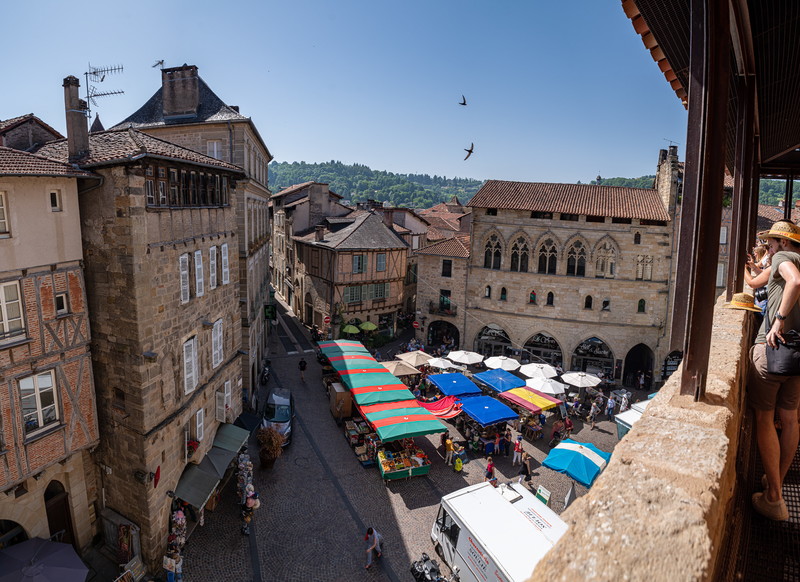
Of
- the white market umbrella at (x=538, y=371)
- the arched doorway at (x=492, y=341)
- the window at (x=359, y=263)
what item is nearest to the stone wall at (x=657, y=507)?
the white market umbrella at (x=538, y=371)

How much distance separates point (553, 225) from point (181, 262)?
79.1ft

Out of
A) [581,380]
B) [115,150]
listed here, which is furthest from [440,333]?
[115,150]

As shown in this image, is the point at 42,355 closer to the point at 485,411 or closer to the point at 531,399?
the point at 485,411

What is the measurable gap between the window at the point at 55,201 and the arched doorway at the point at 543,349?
2742 cm

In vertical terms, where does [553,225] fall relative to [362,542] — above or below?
above

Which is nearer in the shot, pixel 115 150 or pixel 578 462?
pixel 115 150

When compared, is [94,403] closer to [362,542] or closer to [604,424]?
[362,542]

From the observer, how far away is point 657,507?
2271mm

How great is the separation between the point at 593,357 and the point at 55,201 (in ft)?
97.6

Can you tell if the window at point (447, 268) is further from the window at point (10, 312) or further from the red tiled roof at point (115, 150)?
the window at point (10, 312)

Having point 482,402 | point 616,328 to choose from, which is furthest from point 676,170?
point 482,402

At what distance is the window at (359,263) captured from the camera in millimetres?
34188

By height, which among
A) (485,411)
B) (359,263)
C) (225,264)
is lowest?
(485,411)

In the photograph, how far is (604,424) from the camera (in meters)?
24.7
